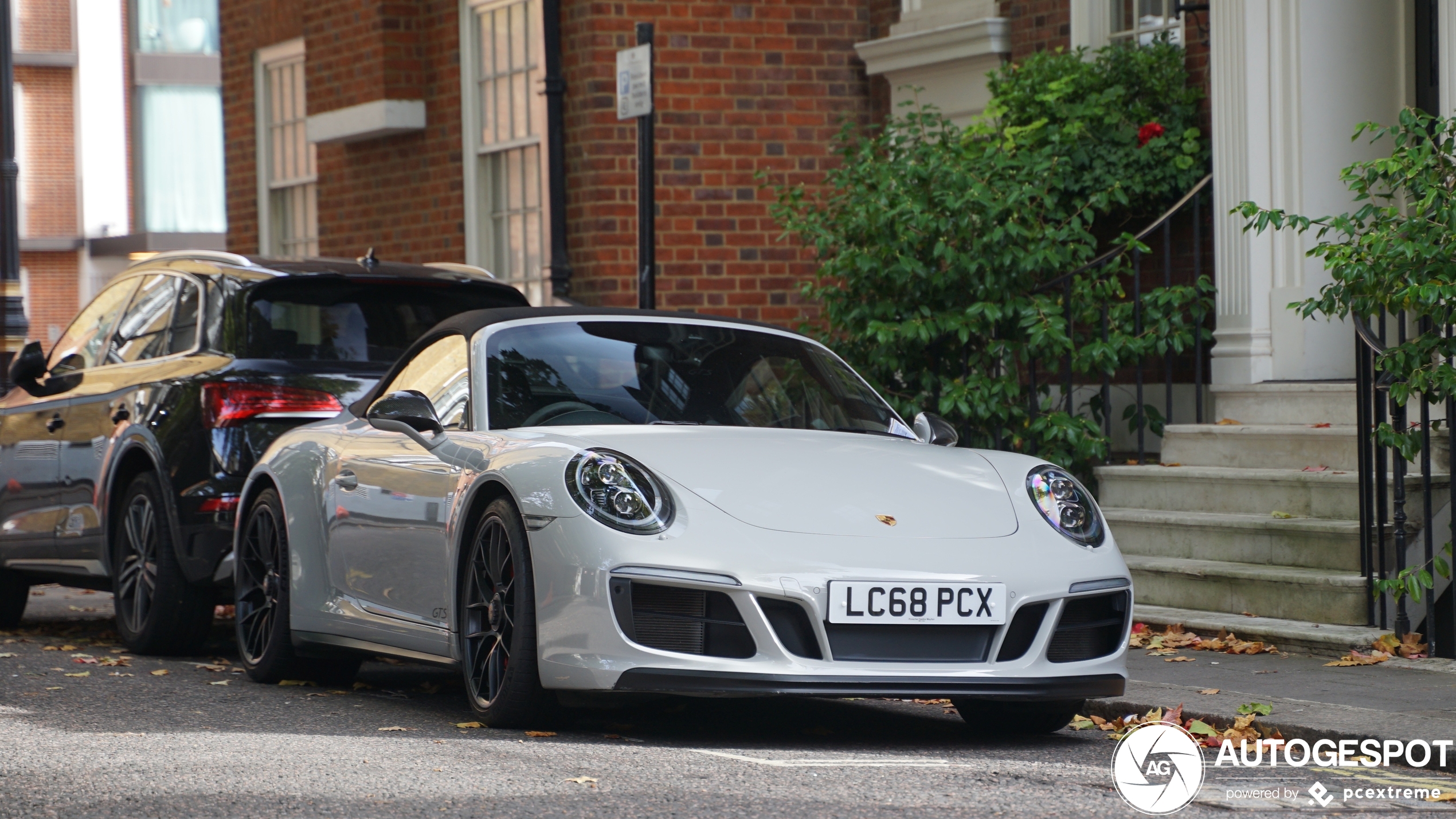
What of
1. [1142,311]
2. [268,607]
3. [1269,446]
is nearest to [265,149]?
[1142,311]

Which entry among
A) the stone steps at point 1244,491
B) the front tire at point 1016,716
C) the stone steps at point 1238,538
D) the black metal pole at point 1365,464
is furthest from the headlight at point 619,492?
the stone steps at point 1238,538

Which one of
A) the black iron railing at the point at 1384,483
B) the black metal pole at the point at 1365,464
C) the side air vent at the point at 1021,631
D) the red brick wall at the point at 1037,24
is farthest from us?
the red brick wall at the point at 1037,24

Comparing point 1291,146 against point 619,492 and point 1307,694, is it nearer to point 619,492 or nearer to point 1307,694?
point 1307,694

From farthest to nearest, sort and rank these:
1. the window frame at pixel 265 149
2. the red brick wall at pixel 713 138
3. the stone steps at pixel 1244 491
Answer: the window frame at pixel 265 149, the red brick wall at pixel 713 138, the stone steps at pixel 1244 491

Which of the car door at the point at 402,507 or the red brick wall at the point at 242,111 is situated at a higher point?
the red brick wall at the point at 242,111

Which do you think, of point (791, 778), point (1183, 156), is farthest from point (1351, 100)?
point (791, 778)

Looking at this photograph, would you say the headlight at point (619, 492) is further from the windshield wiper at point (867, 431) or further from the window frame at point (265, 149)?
the window frame at point (265, 149)

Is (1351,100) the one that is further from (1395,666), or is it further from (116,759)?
(116,759)

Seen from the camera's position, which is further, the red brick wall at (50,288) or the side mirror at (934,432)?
the red brick wall at (50,288)

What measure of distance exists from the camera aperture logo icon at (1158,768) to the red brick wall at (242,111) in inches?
567

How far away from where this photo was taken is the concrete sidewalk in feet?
19.6

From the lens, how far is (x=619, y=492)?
5688 mm

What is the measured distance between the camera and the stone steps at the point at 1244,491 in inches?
340

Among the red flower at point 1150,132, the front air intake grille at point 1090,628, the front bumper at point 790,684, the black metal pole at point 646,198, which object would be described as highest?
the red flower at point 1150,132
